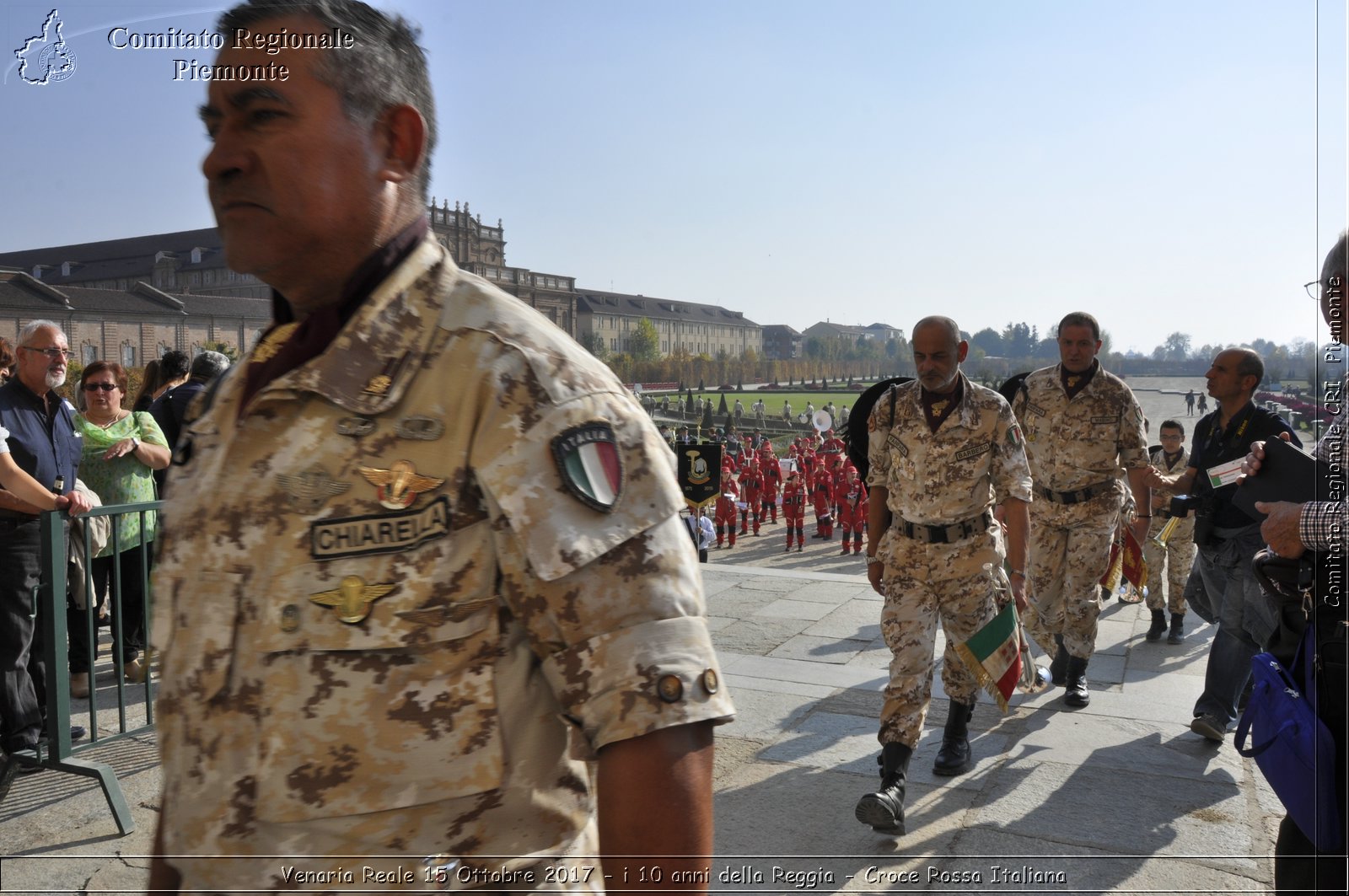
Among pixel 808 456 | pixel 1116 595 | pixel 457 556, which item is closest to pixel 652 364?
pixel 808 456

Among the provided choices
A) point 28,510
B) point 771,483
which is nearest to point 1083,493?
point 28,510

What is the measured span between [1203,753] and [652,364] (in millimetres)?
101353

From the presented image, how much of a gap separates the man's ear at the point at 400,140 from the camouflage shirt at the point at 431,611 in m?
0.22

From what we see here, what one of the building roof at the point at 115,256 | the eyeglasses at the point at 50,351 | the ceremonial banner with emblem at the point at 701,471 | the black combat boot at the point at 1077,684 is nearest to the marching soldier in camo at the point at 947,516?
the black combat boot at the point at 1077,684

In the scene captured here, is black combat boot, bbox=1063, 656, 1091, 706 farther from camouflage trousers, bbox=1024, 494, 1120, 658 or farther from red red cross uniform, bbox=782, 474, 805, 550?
red red cross uniform, bbox=782, 474, 805, 550

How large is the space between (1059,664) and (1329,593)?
3.79 meters

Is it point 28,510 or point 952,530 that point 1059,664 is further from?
point 28,510

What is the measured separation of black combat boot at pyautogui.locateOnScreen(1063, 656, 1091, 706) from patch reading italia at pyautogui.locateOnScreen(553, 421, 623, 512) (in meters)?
5.18

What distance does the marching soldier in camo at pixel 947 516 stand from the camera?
4434mm

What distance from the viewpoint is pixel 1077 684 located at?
565 cm

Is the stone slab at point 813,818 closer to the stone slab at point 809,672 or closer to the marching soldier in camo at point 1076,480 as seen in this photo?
the stone slab at point 809,672

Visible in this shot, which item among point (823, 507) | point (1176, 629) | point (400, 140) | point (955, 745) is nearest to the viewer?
point (400, 140)

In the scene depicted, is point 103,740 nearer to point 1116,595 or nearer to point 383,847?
point 383,847

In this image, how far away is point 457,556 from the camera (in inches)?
44.9
